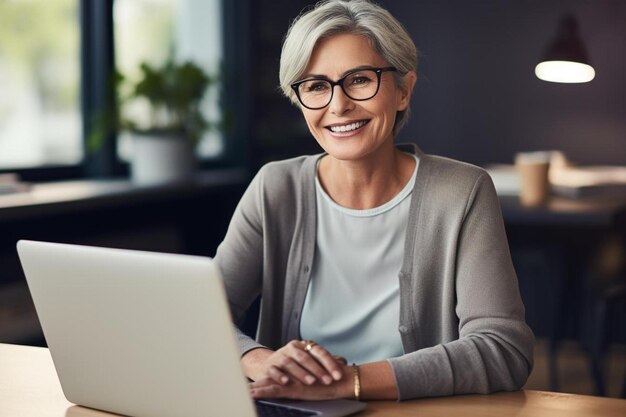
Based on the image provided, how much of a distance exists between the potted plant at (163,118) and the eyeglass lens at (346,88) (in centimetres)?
222

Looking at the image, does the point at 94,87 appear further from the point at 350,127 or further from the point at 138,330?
the point at 138,330

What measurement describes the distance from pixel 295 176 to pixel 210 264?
88cm

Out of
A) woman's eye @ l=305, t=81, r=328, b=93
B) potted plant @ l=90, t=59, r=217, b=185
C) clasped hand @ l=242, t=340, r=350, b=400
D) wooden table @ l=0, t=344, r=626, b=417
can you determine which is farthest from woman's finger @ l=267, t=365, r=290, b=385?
potted plant @ l=90, t=59, r=217, b=185

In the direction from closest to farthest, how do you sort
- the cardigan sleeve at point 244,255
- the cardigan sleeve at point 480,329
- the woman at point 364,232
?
1. the cardigan sleeve at point 480,329
2. the woman at point 364,232
3. the cardigan sleeve at point 244,255

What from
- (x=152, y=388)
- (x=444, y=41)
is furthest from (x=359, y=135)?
(x=444, y=41)

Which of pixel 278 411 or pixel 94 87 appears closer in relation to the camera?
pixel 278 411

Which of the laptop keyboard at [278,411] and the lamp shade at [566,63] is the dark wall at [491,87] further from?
the laptop keyboard at [278,411]

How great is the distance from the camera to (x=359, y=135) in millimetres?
1753

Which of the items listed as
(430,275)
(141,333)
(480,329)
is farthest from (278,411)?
(430,275)

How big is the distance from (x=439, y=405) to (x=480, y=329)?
0.79 ft

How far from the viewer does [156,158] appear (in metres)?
3.99

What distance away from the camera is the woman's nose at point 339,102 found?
5.64 ft

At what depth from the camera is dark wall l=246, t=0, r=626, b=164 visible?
475 cm

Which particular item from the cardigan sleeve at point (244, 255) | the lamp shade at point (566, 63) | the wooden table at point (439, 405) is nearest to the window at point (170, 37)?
the lamp shade at point (566, 63)
